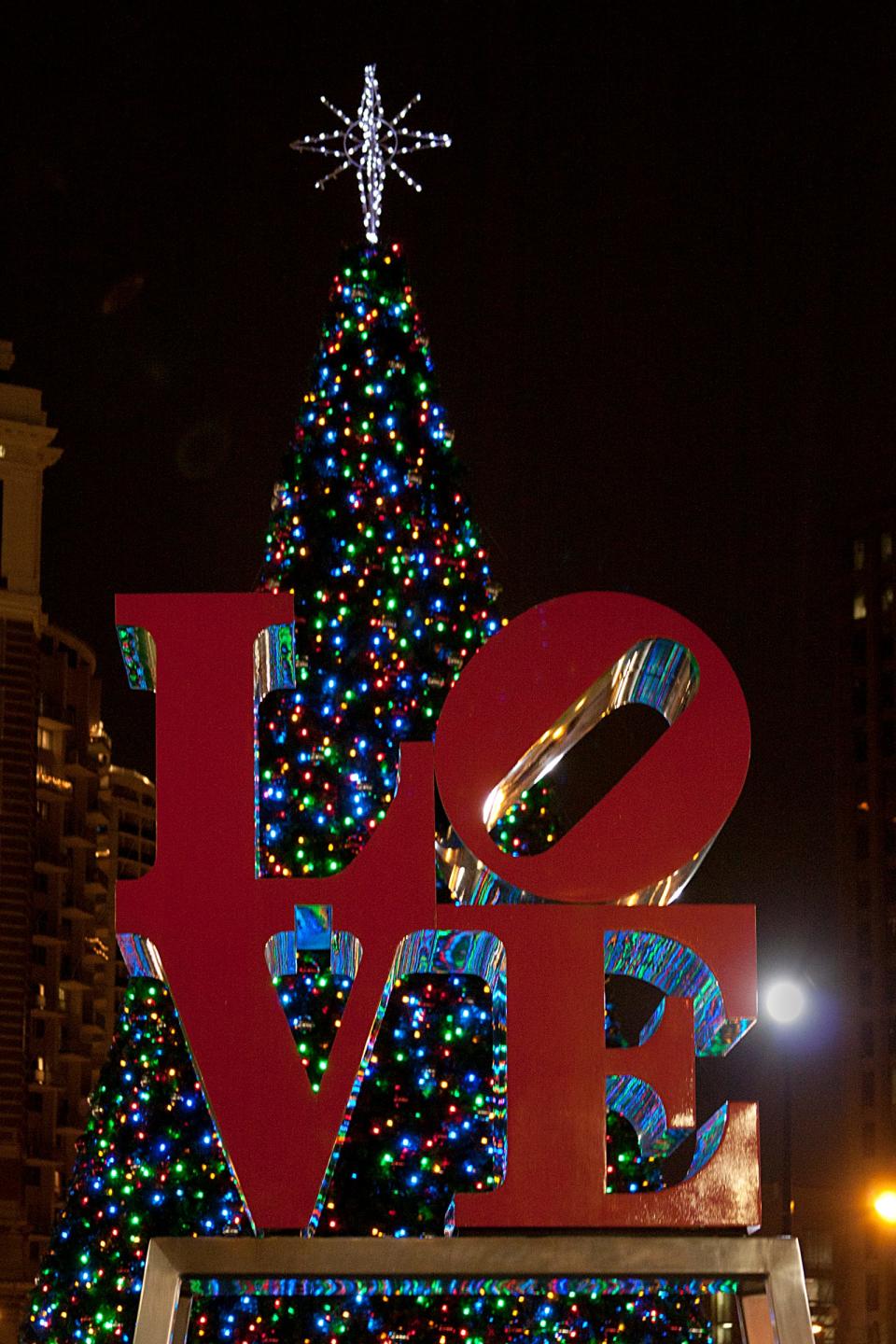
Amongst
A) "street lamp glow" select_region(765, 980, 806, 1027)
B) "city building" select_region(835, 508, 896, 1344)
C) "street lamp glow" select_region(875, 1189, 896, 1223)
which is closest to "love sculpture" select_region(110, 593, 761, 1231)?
"street lamp glow" select_region(765, 980, 806, 1027)

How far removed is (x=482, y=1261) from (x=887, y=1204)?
17.5 ft

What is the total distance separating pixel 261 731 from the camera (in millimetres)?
14758

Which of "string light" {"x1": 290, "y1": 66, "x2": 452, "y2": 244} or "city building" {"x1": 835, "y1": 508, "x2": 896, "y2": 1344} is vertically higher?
"city building" {"x1": 835, "y1": 508, "x2": 896, "y2": 1344}

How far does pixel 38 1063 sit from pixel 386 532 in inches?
2709

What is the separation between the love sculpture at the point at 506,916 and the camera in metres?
11.3

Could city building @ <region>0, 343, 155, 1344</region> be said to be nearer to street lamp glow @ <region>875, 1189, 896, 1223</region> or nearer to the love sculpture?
street lamp glow @ <region>875, 1189, 896, 1223</region>

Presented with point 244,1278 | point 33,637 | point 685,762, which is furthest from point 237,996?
point 33,637

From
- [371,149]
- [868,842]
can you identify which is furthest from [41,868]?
[371,149]

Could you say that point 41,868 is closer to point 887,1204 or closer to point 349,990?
point 887,1204

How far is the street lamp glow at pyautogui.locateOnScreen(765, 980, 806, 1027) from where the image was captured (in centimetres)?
1541

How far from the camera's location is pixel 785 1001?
15.5m

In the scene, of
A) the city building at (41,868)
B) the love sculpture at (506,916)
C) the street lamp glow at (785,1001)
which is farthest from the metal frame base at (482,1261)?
the city building at (41,868)

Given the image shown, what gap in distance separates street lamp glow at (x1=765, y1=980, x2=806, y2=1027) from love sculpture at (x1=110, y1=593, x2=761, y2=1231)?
321cm

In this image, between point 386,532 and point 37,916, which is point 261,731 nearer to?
point 386,532
